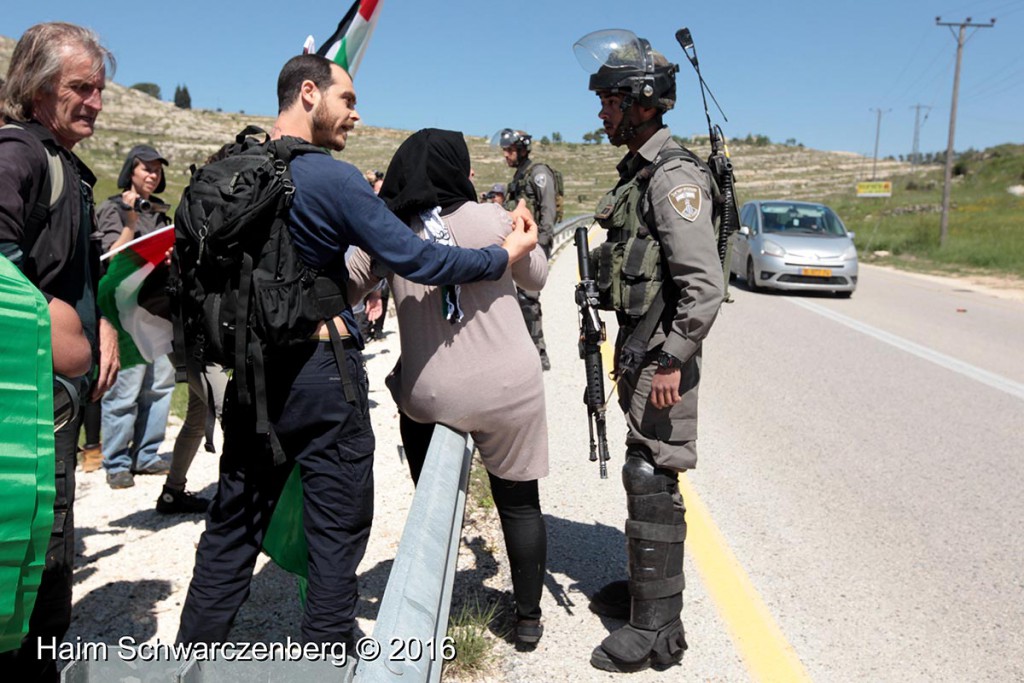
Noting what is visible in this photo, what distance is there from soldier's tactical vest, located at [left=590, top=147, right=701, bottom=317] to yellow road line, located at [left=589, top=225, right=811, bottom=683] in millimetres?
1359

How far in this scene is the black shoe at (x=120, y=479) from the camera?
5048 millimetres

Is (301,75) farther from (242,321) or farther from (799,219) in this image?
(799,219)

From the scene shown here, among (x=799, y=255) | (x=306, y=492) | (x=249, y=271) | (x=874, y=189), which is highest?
(x=874, y=189)

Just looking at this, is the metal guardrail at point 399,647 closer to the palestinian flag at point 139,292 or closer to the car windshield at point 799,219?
the palestinian flag at point 139,292

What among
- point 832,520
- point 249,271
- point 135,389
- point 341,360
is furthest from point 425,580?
point 135,389

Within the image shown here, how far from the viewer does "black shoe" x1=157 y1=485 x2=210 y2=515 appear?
15.2 ft

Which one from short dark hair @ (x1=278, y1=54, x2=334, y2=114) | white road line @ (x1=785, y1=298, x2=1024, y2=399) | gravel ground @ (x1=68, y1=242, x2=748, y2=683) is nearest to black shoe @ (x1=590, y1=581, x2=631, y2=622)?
gravel ground @ (x1=68, y1=242, x2=748, y2=683)

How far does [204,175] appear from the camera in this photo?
8.71 ft

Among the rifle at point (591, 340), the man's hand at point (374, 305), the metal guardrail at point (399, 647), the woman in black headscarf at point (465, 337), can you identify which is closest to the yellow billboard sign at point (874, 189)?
the man's hand at point (374, 305)

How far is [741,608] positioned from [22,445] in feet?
9.78

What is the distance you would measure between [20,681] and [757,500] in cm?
396

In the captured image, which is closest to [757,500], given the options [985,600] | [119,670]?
[985,600]

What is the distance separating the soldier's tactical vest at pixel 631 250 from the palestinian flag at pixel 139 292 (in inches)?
66.7

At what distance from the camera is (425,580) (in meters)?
1.92
